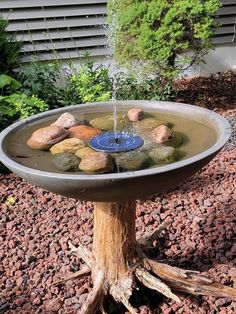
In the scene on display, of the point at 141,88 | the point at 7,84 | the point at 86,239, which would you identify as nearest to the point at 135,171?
the point at 86,239

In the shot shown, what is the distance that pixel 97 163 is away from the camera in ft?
6.55

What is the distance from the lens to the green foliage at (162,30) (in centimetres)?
480

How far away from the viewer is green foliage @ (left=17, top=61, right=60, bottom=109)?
4742mm

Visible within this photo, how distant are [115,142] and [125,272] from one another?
70 cm

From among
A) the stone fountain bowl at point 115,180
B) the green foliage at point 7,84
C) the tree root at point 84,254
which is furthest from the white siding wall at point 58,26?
the stone fountain bowl at point 115,180

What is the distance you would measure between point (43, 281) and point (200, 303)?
902 mm

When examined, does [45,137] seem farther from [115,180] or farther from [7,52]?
[7,52]

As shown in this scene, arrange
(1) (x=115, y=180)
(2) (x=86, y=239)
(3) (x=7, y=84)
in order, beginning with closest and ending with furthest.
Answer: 1. (1) (x=115, y=180)
2. (2) (x=86, y=239)
3. (3) (x=7, y=84)

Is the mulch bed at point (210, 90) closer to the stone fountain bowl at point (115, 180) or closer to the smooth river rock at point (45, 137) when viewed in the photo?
the smooth river rock at point (45, 137)

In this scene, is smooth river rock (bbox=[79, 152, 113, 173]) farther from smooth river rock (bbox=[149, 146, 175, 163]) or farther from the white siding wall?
the white siding wall

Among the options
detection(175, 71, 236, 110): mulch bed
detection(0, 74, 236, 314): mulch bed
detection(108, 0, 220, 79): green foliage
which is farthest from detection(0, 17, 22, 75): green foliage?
detection(175, 71, 236, 110): mulch bed

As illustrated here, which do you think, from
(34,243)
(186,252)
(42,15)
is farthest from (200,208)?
(42,15)

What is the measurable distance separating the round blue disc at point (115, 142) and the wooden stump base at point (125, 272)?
0.96 feet

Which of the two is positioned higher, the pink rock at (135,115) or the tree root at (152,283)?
the pink rock at (135,115)
